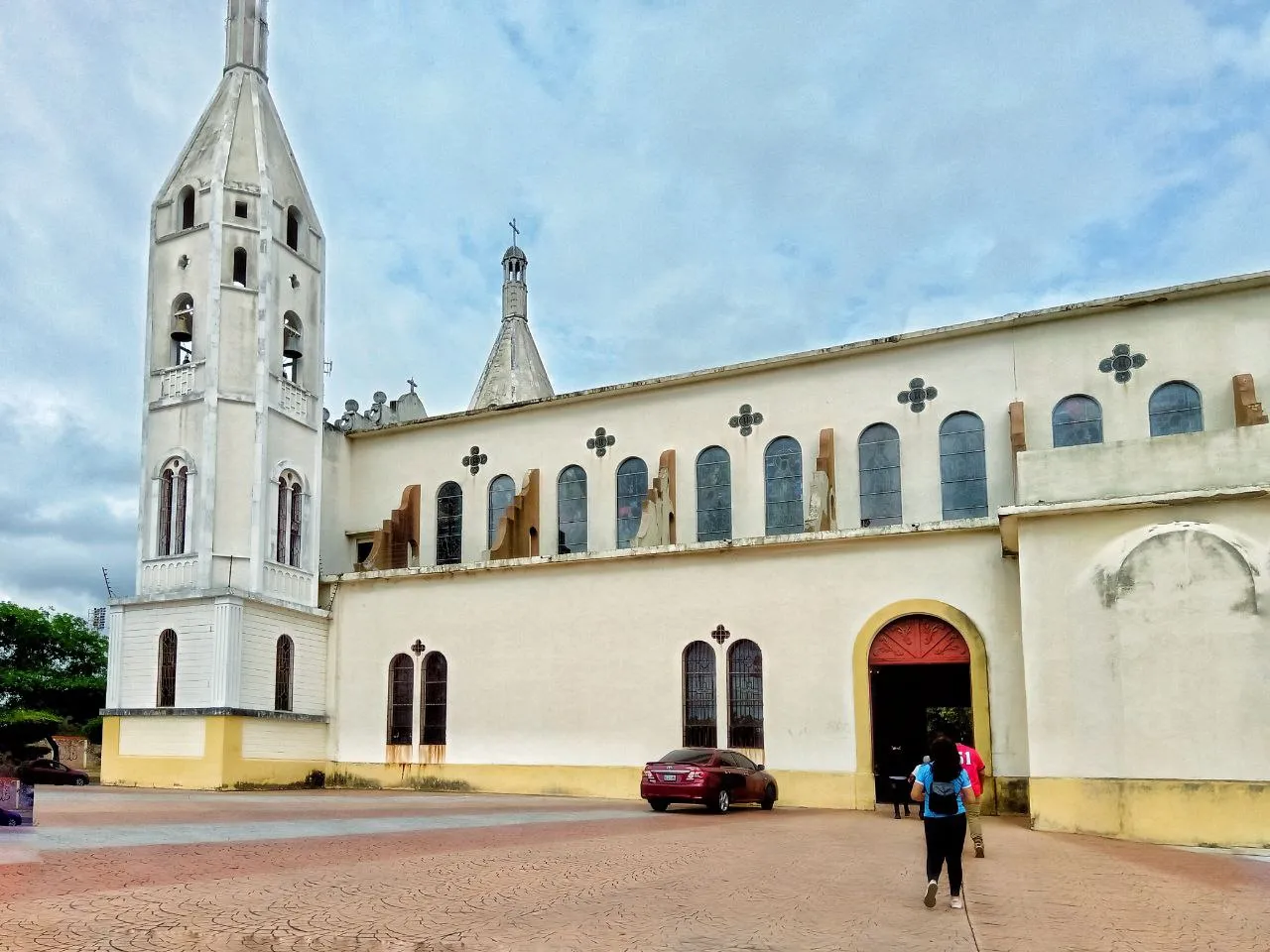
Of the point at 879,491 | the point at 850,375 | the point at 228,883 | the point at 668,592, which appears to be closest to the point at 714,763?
the point at 668,592

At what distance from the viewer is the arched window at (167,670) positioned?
94.7 ft

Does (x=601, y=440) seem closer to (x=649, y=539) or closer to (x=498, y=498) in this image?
(x=498, y=498)

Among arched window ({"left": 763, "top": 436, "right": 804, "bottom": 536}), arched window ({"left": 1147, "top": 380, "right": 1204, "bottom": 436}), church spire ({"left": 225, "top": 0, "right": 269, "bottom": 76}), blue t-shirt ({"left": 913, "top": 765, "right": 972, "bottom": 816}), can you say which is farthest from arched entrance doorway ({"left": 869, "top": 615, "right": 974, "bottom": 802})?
church spire ({"left": 225, "top": 0, "right": 269, "bottom": 76})

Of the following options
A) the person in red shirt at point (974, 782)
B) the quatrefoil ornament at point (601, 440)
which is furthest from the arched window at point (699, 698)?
the person in red shirt at point (974, 782)

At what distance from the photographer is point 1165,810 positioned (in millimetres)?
18406

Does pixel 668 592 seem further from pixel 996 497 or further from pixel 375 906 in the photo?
pixel 375 906

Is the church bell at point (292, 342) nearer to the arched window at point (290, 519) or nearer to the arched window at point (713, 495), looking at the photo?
the arched window at point (290, 519)

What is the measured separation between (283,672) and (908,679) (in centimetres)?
1618

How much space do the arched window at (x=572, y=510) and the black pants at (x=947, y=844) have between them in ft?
69.9

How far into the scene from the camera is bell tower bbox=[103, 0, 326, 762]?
28.6m

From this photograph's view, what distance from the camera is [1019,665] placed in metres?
23.8

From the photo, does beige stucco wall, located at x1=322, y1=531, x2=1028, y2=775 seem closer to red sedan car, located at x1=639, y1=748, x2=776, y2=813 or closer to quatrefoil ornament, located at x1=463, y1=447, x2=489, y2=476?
red sedan car, located at x1=639, y1=748, x2=776, y2=813

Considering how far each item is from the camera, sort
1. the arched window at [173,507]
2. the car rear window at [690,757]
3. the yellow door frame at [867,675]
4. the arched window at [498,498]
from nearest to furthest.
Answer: the car rear window at [690,757] < the yellow door frame at [867,675] < the arched window at [173,507] < the arched window at [498,498]

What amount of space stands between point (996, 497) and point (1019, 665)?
187 inches
